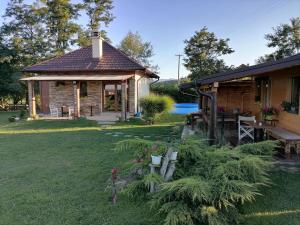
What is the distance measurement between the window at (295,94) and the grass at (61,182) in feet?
15.6

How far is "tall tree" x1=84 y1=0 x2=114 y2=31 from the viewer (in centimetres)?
3005

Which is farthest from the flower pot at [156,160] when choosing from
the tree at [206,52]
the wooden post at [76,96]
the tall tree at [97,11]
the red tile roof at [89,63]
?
the tall tree at [97,11]

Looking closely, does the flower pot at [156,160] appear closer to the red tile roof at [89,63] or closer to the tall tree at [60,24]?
the red tile roof at [89,63]

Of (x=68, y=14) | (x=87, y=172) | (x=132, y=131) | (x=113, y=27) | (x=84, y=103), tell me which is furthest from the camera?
(x=113, y=27)

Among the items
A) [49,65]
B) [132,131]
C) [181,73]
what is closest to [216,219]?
[132,131]

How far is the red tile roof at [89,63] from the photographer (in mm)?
16578

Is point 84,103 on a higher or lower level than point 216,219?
higher

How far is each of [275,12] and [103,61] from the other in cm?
1309

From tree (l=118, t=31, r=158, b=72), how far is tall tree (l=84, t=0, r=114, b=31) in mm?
4833

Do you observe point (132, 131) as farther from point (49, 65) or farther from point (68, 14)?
point (68, 14)

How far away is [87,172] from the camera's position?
584cm

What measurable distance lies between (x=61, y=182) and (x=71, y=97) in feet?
42.0

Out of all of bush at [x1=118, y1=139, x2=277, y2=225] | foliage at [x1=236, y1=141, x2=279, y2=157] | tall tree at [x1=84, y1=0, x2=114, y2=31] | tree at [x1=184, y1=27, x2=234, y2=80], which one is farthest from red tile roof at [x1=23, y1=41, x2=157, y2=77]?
tree at [x1=184, y1=27, x2=234, y2=80]

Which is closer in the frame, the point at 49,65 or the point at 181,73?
the point at 49,65
